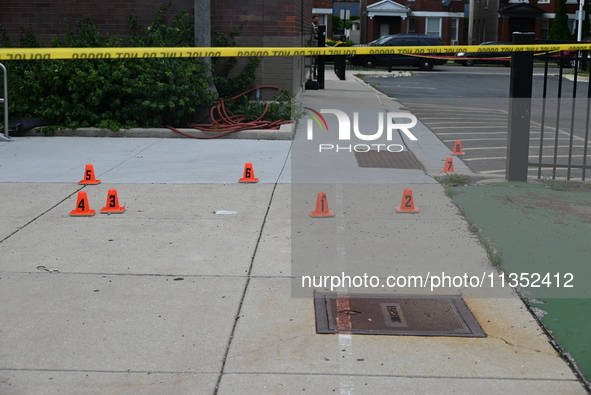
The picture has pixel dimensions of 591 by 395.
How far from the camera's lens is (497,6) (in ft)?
190

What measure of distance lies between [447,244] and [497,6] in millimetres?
54852

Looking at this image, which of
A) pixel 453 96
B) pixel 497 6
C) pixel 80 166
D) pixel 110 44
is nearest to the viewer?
pixel 80 166

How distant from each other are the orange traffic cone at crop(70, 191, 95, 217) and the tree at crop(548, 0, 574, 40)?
52592 mm

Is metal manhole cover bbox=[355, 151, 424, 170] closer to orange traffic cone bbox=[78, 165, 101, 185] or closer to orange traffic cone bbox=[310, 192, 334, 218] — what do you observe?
orange traffic cone bbox=[310, 192, 334, 218]

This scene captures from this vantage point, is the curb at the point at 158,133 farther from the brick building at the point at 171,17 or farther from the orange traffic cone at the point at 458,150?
the orange traffic cone at the point at 458,150

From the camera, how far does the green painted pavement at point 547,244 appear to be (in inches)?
207

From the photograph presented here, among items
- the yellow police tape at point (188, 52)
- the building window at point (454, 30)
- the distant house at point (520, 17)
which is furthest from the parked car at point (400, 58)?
the yellow police tape at point (188, 52)

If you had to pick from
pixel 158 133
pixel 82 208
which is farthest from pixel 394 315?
pixel 158 133

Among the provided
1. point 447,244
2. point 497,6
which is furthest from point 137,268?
point 497,6

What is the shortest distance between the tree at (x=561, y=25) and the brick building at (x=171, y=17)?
44.7 m

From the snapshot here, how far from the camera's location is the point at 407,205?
27.1ft

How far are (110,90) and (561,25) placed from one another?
48.9 metres

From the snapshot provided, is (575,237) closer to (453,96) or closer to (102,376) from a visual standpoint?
(102,376)

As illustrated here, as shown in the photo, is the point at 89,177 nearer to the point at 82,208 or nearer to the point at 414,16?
the point at 82,208
